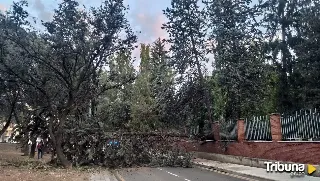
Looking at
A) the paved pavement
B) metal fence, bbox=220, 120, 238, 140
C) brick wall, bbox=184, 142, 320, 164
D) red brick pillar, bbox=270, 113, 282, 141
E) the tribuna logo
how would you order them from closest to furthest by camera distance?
the paved pavement → the tribuna logo → brick wall, bbox=184, 142, 320, 164 → red brick pillar, bbox=270, 113, 282, 141 → metal fence, bbox=220, 120, 238, 140

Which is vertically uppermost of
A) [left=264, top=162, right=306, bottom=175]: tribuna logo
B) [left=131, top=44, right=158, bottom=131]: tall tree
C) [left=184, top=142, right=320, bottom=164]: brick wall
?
[left=131, top=44, right=158, bottom=131]: tall tree

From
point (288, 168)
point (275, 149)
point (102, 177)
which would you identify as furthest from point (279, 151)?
point (102, 177)

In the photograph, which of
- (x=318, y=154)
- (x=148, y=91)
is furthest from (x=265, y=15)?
(x=318, y=154)

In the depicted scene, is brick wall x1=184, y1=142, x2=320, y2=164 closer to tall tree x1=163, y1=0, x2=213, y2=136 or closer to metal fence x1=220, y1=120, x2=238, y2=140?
metal fence x1=220, y1=120, x2=238, y2=140

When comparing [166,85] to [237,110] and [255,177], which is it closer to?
[237,110]

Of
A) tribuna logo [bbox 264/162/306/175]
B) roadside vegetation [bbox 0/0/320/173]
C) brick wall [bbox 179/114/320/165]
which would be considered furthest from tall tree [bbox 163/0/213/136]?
tribuna logo [bbox 264/162/306/175]

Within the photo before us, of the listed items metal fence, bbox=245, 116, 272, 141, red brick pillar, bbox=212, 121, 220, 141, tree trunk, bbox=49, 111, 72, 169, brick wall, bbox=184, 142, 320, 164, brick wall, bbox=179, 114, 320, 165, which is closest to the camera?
brick wall, bbox=184, 142, 320, 164

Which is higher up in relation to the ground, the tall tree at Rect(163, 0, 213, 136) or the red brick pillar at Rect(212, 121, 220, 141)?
the tall tree at Rect(163, 0, 213, 136)

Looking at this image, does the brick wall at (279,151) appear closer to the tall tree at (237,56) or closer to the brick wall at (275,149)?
the brick wall at (275,149)

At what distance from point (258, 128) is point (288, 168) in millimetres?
5607

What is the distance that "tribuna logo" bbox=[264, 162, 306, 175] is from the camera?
680 inches

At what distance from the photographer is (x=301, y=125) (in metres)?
19.2

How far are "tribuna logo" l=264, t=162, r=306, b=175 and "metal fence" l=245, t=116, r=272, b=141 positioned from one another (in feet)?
10.9

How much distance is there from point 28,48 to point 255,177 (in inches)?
601
